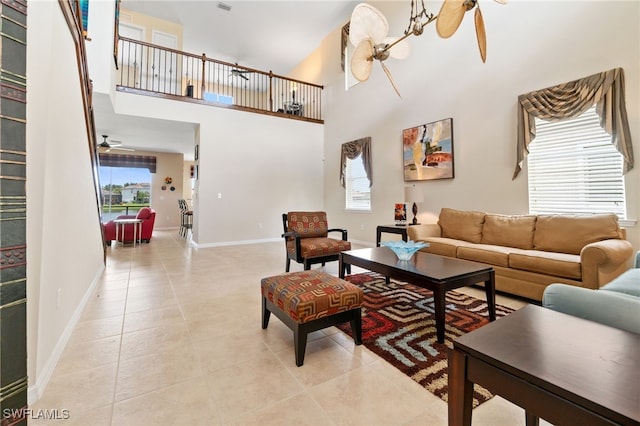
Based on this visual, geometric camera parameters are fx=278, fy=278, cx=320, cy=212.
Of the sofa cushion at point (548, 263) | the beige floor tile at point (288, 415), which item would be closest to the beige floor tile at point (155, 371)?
the beige floor tile at point (288, 415)

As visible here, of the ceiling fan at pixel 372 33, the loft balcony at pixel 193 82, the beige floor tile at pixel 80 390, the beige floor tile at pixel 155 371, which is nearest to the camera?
the beige floor tile at pixel 80 390

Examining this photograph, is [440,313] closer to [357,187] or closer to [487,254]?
[487,254]

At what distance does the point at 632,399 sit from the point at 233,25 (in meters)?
8.48

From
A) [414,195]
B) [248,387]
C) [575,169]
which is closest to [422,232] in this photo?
[414,195]

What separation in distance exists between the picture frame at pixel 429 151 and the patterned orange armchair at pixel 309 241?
192 centimetres

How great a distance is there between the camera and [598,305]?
1172 millimetres

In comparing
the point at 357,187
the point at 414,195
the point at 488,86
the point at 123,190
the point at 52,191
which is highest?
the point at 488,86

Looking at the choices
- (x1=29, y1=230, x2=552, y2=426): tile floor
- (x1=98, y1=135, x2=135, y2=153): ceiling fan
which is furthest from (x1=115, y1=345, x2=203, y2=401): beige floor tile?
(x1=98, y1=135, x2=135, y2=153): ceiling fan

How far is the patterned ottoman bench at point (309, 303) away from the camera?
172cm

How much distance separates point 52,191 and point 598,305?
295cm

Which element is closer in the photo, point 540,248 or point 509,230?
point 540,248

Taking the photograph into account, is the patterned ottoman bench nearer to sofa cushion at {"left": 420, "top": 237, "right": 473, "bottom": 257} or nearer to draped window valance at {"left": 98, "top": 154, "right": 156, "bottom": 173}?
sofa cushion at {"left": 420, "top": 237, "right": 473, "bottom": 257}

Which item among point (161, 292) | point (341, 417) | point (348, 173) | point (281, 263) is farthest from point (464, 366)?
point (348, 173)

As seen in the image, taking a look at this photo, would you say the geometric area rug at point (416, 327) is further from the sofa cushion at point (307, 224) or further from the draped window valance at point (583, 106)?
the draped window valance at point (583, 106)
